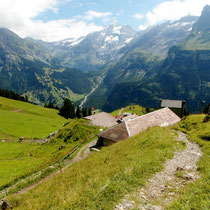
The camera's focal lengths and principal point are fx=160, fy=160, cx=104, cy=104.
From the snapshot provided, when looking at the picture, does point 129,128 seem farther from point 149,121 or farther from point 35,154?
point 35,154

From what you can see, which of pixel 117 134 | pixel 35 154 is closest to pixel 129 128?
pixel 117 134

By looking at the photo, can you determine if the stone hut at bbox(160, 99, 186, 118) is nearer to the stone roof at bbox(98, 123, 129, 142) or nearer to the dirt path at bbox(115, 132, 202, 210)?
the stone roof at bbox(98, 123, 129, 142)

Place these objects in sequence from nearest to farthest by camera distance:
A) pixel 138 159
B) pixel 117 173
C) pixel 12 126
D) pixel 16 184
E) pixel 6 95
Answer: pixel 117 173, pixel 138 159, pixel 16 184, pixel 12 126, pixel 6 95

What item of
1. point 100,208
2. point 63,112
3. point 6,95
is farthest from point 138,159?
point 6,95

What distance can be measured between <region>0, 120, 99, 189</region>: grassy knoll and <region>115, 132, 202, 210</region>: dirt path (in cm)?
2256

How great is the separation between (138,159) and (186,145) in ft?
23.0

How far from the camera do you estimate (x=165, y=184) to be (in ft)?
33.9

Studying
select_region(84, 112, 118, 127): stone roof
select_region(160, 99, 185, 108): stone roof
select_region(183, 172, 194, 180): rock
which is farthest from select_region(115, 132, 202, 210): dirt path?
select_region(160, 99, 185, 108): stone roof

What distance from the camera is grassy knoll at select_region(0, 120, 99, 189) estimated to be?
92.5 ft

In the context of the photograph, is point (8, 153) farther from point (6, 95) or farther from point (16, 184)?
point (6, 95)

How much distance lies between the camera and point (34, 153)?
46.4m

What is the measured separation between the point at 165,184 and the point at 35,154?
143 feet

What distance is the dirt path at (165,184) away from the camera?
339 inches

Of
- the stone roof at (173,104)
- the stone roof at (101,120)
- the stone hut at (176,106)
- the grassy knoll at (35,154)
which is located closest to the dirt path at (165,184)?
the grassy knoll at (35,154)
